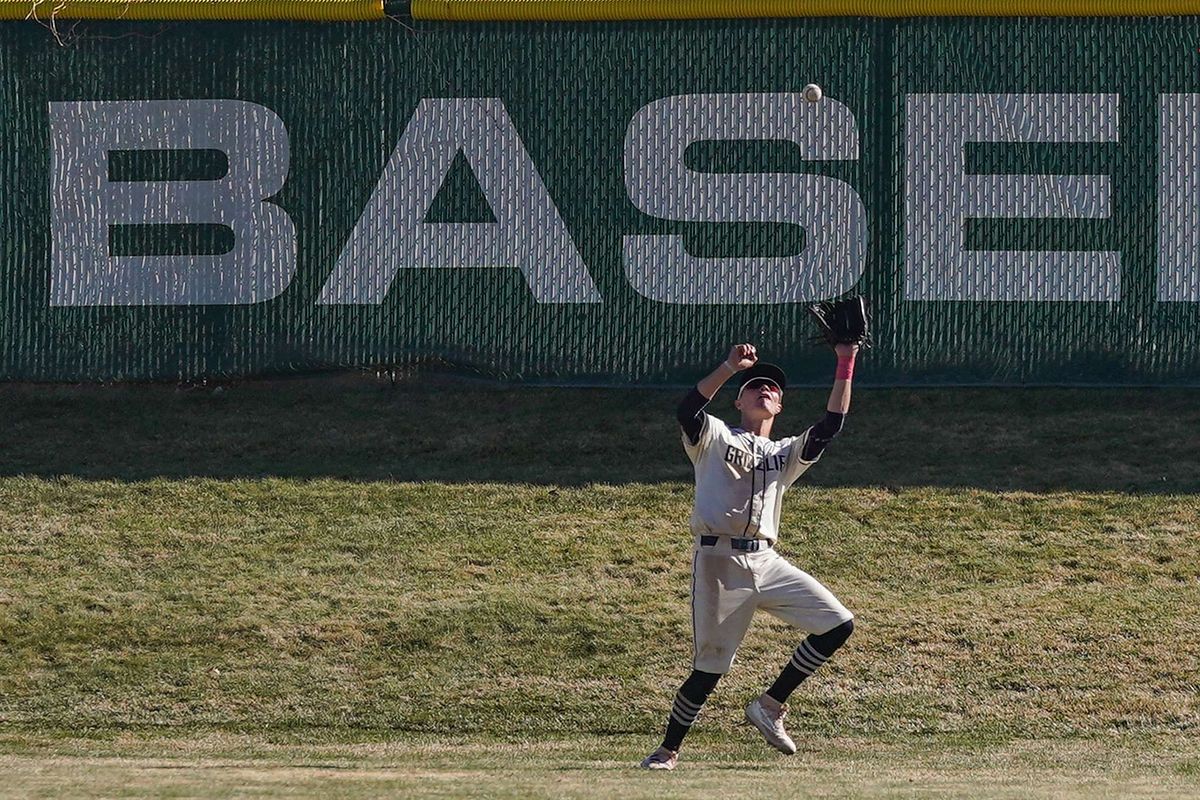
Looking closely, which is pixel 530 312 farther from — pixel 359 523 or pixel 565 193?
pixel 359 523

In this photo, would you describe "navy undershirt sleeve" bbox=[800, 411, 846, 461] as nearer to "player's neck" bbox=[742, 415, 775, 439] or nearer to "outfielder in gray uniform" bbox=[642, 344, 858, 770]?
"outfielder in gray uniform" bbox=[642, 344, 858, 770]

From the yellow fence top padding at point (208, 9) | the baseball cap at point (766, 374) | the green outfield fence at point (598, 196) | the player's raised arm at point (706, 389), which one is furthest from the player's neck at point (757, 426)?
the yellow fence top padding at point (208, 9)

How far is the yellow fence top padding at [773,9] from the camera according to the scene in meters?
11.4

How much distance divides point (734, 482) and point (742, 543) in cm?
25

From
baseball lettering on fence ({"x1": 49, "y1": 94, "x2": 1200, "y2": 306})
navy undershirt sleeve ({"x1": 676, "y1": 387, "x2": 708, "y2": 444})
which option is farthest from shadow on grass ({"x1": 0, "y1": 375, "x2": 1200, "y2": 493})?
navy undershirt sleeve ({"x1": 676, "y1": 387, "x2": 708, "y2": 444})

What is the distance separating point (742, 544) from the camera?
23.0ft

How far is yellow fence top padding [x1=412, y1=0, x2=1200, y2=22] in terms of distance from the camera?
37.3ft

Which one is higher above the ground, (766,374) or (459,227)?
(459,227)

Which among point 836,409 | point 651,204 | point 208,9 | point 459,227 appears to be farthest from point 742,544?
point 208,9

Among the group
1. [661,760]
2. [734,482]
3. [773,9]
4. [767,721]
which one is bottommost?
[661,760]

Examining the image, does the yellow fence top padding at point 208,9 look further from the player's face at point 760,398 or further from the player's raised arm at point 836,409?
the player's raised arm at point 836,409

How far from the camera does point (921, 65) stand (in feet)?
37.7

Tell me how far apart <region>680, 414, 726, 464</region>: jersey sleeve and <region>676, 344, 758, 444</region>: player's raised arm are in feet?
0.05

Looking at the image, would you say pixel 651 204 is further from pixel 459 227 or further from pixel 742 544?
pixel 742 544
